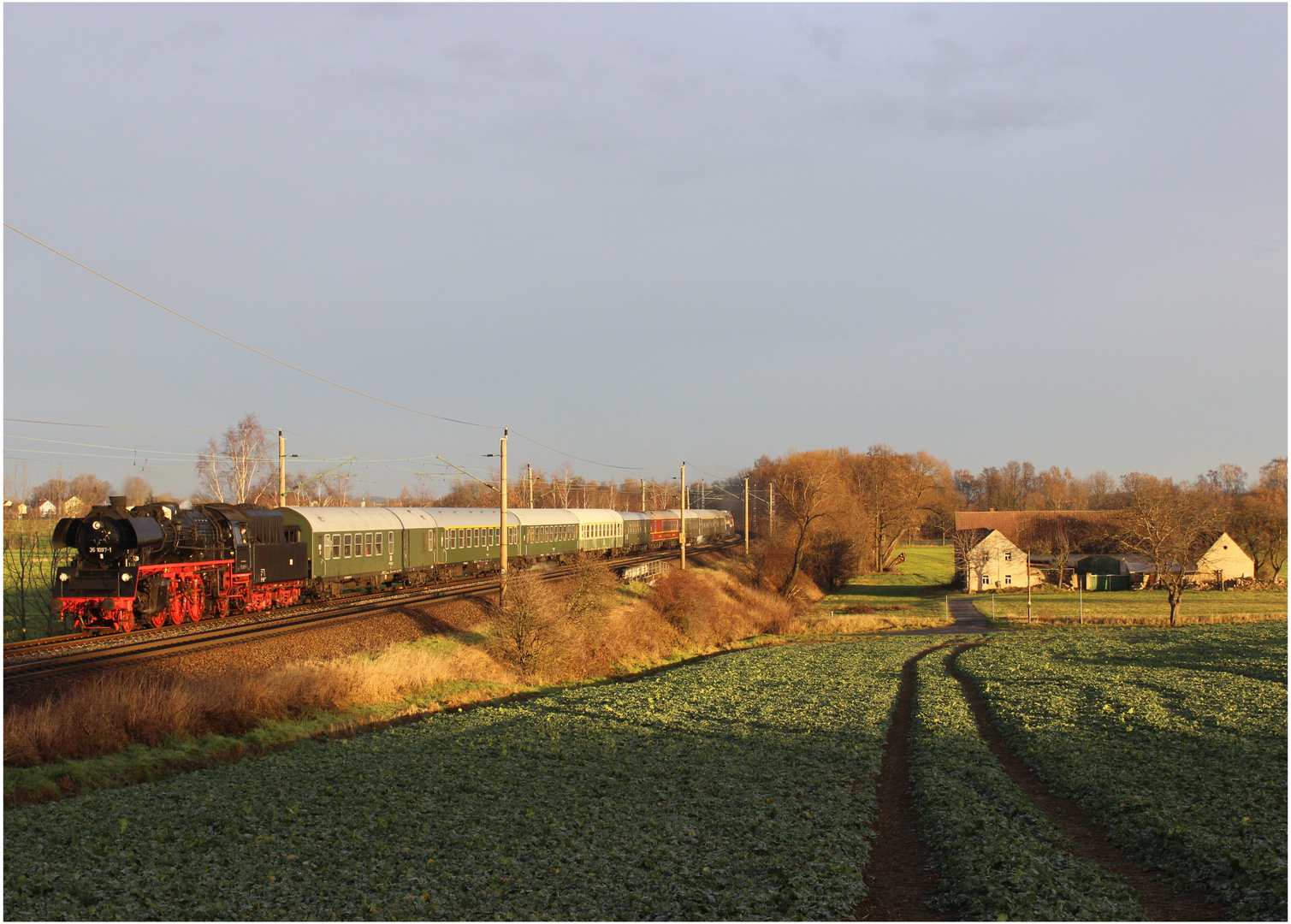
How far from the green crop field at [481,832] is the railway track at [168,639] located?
257 inches

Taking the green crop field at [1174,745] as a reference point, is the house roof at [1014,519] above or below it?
above

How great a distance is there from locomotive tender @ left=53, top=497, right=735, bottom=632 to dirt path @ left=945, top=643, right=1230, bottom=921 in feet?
81.6

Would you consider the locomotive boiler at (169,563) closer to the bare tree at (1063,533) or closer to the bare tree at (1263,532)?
the bare tree at (1063,533)

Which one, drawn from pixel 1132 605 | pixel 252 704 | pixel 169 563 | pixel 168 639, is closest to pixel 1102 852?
pixel 252 704

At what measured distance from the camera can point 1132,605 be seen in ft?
210

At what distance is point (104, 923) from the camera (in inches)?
348

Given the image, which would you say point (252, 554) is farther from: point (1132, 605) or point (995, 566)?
point (995, 566)

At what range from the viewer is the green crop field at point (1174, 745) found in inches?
439

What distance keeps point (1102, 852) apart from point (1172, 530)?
5563 centimetres

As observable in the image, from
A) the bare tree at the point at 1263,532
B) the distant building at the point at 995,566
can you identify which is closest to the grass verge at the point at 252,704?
the distant building at the point at 995,566

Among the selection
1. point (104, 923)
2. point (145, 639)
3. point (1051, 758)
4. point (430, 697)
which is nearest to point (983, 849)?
point (1051, 758)

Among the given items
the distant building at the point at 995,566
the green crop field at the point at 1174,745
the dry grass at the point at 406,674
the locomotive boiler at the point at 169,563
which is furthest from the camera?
the distant building at the point at 995,566

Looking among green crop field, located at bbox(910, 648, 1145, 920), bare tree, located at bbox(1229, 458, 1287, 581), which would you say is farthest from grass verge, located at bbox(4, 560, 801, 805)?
bare tree, located at bbox(1229, 458, 1287, 581)

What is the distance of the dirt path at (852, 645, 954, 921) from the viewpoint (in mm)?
10181
